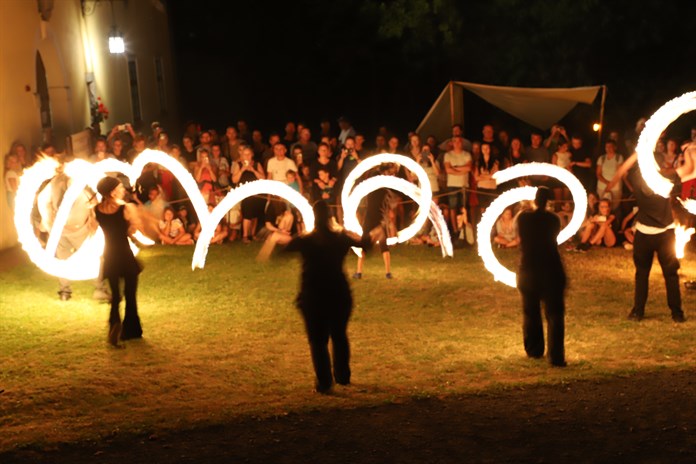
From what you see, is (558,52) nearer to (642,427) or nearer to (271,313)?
(271,313)

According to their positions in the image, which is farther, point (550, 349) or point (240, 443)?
point (550, 349)

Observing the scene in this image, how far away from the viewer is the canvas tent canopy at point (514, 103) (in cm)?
1884

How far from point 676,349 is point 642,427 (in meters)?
2.73

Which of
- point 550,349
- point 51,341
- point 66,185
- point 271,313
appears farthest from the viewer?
point 66,185

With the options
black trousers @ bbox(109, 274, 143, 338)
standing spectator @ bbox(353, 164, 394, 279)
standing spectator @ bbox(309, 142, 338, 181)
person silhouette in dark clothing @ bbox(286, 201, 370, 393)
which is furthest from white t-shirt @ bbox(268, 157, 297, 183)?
person silhouette in dark clothing @ bbox(286, 201, 370, 393)

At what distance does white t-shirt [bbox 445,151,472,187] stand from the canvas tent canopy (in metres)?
1.39

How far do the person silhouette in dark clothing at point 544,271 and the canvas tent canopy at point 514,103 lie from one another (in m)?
9.03

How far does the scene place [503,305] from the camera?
12820mm

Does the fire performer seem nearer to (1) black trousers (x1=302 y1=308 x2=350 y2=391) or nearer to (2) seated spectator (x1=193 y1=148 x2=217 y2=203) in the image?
(1) black trousers (x1=302 y1=308 x2=350 y2=391)

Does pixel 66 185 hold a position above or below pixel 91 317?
above

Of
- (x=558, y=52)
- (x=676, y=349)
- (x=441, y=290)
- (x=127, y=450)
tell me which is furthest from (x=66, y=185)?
(x=558, y=52)

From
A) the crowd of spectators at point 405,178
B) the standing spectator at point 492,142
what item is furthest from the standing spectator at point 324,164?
the standing spectator at point 492,142

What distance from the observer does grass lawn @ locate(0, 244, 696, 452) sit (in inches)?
354

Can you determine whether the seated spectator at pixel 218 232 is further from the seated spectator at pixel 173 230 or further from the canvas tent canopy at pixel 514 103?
the canvas tent canopy at pixel 514 103
